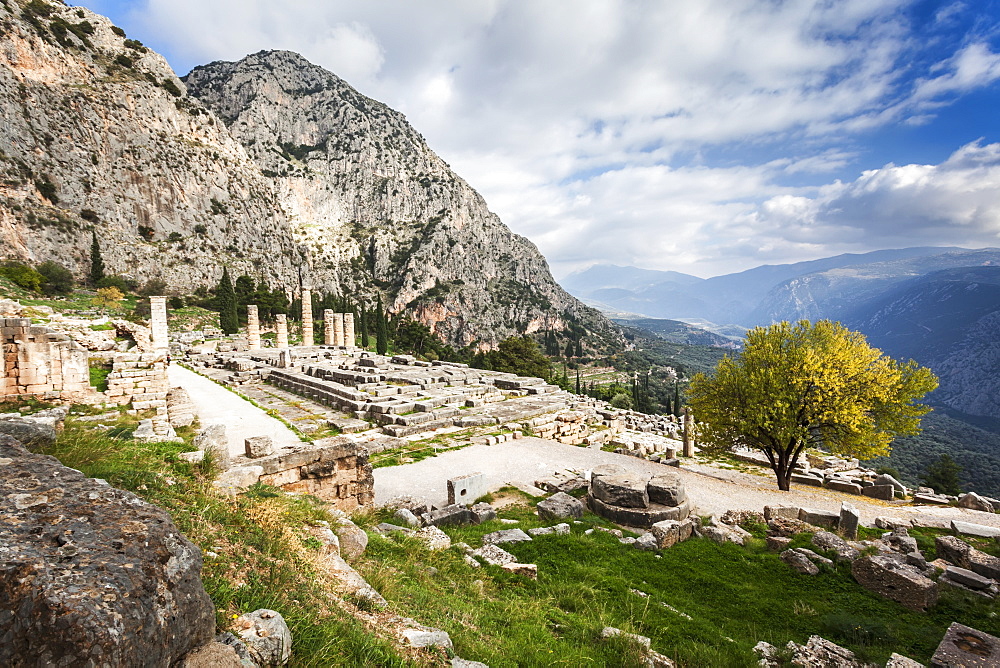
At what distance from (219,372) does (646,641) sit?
3131 centimetres

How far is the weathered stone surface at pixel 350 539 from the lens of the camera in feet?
17.9

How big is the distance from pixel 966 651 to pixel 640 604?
3483 mm

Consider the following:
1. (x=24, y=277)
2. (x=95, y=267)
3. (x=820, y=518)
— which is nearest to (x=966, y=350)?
(x=820, y=518)

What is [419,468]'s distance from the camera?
42.9 ft

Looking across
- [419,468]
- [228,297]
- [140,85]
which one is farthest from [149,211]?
[419,468]

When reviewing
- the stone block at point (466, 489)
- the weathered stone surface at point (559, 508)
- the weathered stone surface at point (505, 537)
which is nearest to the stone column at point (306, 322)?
the stone block at point (466, 489)

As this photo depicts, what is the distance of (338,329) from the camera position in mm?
43844

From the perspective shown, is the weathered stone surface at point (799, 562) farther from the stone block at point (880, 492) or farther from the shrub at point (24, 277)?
the shrub at point (24, 277)

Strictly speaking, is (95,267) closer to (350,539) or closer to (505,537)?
(350,539)

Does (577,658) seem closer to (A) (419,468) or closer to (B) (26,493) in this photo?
(B) (26,493)

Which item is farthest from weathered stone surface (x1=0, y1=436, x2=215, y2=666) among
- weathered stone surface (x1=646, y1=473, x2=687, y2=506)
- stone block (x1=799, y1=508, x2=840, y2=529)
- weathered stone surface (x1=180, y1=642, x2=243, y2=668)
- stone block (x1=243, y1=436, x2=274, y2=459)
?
stone block (x1=799, y1=508, x2=840, y2=529)

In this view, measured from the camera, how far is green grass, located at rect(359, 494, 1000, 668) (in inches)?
178

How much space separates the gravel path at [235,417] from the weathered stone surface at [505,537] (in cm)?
585

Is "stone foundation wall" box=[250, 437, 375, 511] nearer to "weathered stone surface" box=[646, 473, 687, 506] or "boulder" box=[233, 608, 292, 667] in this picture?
"boulder" box=[233, 608, 292, 667]
